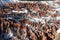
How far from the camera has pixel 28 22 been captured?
3.79 feet

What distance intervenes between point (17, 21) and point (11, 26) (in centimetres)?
8

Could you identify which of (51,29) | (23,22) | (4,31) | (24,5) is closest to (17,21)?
(23,22)

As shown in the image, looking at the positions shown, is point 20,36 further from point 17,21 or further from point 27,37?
point 17,21

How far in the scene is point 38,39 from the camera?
104cm

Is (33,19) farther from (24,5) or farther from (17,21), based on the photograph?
(24,5)

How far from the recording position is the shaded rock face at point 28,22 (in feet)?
3.43

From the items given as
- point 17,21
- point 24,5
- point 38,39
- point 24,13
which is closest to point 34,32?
point 38,39

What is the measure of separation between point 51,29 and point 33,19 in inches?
7.5

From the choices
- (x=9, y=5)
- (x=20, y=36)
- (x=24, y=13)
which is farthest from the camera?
(x=9, y=5)

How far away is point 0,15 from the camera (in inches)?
47.8

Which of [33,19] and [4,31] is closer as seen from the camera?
[4,31]

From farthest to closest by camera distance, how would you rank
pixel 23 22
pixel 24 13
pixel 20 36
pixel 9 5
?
pixel 9 5 < pixel 24 13 < pixel 23 22 < pixel 20 36

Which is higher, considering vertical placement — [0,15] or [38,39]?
[0,15]

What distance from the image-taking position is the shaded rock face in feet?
3.43
